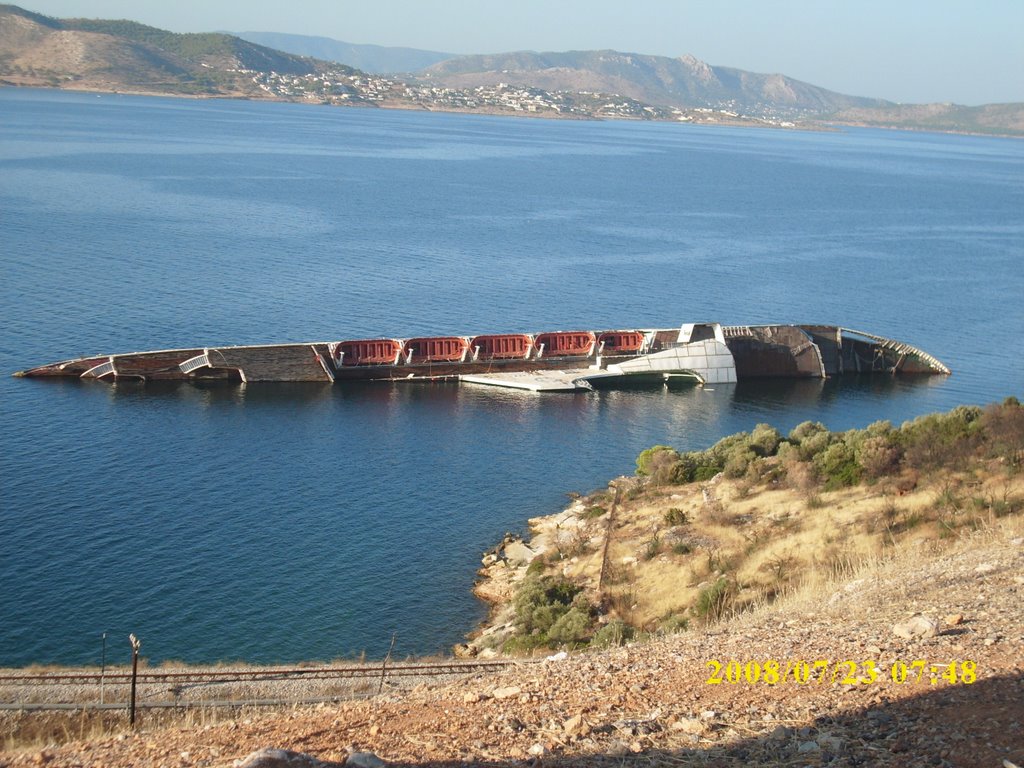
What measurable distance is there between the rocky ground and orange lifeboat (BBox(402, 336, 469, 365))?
4421 cm

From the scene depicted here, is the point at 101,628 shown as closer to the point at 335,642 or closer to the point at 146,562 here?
the point at 146,562

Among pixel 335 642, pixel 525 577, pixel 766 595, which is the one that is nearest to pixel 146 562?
pixel 335 642

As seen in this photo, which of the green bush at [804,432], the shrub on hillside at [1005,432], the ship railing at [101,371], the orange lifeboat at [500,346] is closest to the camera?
the shrub on hillside at [1005,432]

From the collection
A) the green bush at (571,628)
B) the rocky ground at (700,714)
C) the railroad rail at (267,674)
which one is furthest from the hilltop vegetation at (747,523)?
the rocky ground at (700,714)

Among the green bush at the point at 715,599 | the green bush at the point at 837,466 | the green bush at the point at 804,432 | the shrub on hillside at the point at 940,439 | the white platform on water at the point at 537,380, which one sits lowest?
the white platform on water at the point at 537,380

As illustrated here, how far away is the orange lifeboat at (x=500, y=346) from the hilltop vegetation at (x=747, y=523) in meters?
21.0

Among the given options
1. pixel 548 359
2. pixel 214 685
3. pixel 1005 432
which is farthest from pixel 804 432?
pixel 214 685

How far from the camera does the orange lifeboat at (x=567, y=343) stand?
209 ft

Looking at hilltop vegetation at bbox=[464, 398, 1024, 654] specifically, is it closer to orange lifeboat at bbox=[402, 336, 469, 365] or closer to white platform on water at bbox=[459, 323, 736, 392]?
white platform on water at bbox=[459, 323, 736, 392]

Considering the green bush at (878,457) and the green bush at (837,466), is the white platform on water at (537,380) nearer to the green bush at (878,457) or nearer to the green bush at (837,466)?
the green bush at (837,466)

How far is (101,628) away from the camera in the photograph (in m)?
29.5

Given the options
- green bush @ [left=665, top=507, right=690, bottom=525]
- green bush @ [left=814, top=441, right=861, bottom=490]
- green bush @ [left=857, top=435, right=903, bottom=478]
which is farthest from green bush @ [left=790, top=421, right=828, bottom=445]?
green bush @ [left=665, top=507, right=690, bottom=525]

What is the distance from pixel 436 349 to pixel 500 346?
381 cm
